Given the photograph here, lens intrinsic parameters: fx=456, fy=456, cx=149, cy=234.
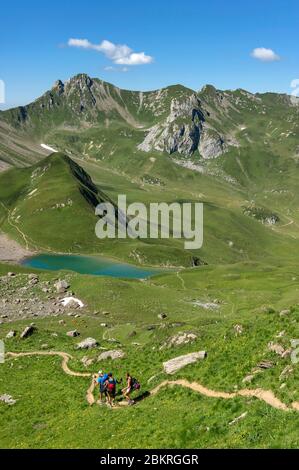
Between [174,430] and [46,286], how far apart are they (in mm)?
85795

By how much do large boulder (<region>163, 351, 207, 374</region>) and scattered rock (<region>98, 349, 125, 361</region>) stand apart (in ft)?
35.6

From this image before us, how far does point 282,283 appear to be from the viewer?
163375 mm

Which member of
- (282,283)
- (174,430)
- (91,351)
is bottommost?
(282,283)

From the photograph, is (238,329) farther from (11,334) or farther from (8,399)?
(11,334)

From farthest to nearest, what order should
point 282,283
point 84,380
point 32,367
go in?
1. point 282,283
2. point 32,367
3. point 84,380

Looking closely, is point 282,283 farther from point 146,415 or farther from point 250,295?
point 146,415

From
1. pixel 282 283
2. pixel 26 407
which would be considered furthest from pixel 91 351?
pixel 282 283

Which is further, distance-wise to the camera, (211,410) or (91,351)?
(91,351)

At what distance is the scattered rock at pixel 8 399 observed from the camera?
50594mm

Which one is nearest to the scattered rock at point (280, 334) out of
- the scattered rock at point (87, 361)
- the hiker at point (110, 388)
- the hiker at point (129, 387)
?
the hiker at point (129, 387)

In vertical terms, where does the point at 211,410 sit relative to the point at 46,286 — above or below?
above

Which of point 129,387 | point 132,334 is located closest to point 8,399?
point 129,387

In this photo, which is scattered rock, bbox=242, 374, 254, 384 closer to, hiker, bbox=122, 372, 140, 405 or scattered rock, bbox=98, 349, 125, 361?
hiker, bbox=122, 372, 140, 405

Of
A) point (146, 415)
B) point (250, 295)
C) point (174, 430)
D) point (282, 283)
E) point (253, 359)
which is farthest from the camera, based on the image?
point (282, 283)
